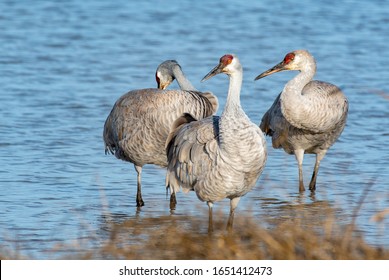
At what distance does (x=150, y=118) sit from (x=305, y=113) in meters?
1.35

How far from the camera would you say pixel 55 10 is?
Result: 20.5 m

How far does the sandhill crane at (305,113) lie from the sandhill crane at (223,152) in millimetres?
1493

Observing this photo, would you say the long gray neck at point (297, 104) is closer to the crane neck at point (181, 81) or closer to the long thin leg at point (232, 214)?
the crane neck at point (181, 81)

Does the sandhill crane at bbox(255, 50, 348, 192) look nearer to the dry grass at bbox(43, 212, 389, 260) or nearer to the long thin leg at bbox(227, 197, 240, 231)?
the long thin leg at bbox(227, 197, 240, 231)

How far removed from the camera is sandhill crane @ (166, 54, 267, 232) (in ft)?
22.6

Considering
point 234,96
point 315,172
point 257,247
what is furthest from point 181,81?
point 257,247

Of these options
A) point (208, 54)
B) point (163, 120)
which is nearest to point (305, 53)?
point (163, 120)

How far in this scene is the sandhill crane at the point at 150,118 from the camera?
27.8ft

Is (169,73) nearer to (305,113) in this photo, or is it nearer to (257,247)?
(305,113)

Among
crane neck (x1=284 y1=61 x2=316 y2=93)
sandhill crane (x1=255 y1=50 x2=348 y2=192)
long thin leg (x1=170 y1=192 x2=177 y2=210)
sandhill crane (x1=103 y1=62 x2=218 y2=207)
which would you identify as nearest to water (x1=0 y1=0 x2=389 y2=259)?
long thin leg (x1=170 y1=192 x2=177 y2=210)

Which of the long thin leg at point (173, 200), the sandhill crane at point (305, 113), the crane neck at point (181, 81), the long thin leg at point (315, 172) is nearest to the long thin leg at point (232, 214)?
the long thin leg at point (173, 200)
